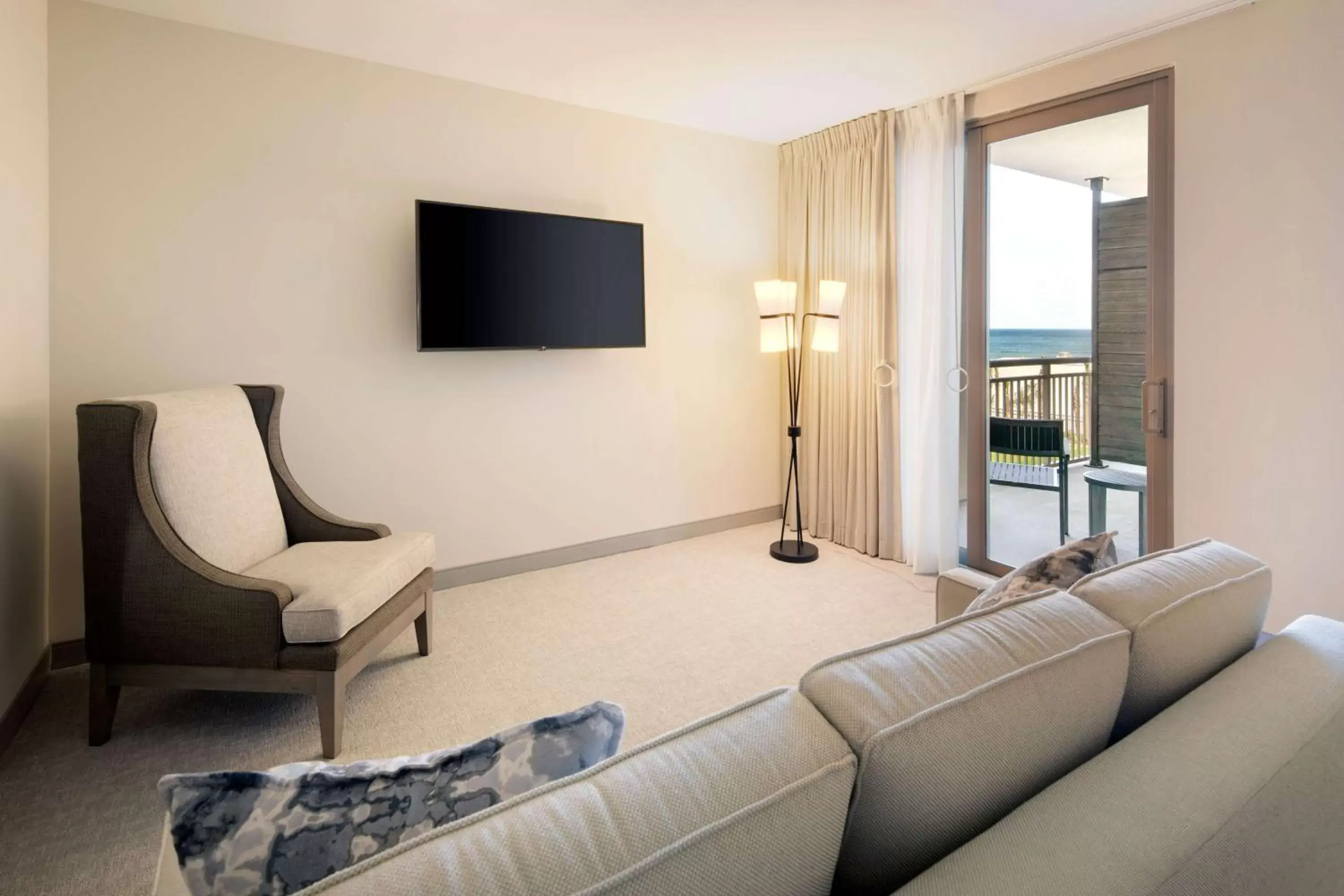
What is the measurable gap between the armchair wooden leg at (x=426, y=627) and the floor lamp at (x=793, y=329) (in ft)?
6.61

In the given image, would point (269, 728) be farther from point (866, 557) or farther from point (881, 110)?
point (881, 110)

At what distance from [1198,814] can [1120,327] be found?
124 inches

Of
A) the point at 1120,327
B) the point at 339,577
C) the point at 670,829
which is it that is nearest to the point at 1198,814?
the point at 670,829

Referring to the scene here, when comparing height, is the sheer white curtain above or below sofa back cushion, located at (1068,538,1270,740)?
above

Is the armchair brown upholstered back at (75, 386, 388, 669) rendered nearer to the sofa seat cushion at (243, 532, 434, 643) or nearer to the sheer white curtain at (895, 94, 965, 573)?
the sofa seat cushion at (243, 532, 434, 643)

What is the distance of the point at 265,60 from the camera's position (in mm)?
3154

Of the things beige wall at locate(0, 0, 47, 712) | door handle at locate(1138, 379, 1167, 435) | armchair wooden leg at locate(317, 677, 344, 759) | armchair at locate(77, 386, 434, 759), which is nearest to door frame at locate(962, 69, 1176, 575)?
door handle at locate(1138, 379, 1167, 435)

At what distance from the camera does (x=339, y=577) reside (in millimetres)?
2377

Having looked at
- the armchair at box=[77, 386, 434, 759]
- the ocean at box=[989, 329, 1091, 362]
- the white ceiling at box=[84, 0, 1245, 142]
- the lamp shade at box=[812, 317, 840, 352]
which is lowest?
the armchair at box=[77, 386, 434, 759]

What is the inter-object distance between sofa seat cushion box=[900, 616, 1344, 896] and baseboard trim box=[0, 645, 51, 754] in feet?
9.34

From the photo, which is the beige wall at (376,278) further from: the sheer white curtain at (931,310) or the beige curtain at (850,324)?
the sheer white curtain at (931,310)

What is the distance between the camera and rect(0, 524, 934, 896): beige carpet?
1.92 m

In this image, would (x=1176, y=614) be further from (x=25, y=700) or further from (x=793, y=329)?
(x=793, y=329)

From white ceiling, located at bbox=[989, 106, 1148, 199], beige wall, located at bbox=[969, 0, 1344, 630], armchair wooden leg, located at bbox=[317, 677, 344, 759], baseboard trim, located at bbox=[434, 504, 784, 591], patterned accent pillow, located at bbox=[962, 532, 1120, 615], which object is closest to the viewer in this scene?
patterned accent pillow, located at bbox=[962, 532, 1120, 615]
